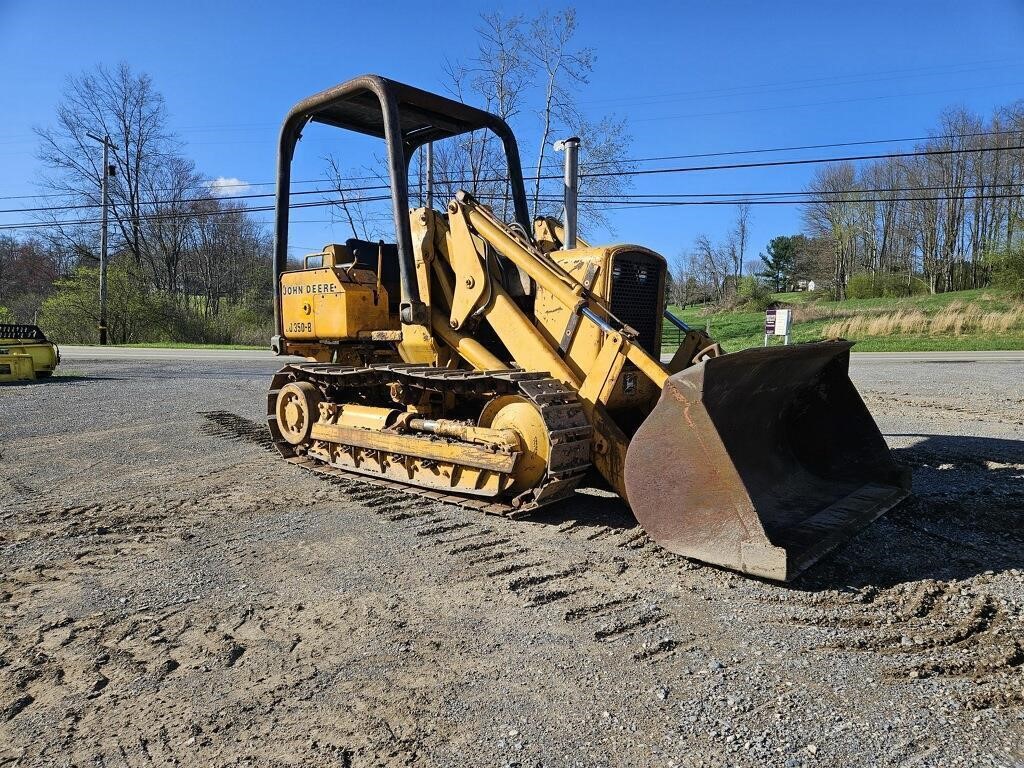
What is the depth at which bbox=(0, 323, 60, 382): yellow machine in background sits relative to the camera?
14570mm

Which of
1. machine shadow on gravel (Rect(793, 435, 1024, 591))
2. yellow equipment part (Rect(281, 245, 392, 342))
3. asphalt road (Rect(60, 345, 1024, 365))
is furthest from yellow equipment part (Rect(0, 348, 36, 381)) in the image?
machine shadow on gravel (Rect(793, 435, 1024, 591))

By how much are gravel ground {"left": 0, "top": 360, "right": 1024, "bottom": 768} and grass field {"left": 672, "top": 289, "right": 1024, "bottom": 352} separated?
21.4 meters

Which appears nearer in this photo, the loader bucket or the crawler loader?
the loader bucket

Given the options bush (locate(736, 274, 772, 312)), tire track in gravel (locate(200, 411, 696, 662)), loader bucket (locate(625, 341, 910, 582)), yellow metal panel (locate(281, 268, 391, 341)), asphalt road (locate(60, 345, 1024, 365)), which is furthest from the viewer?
bush (locate(736, 274, 772, 312))

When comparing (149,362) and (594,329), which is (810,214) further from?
(594,329)

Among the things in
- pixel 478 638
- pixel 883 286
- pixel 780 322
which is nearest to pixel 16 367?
pixel 478 638

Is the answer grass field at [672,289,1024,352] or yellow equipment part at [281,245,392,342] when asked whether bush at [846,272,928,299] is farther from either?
yellow equipment part at [281,245,392,342]

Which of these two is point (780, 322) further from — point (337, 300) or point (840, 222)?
point (840, 222)

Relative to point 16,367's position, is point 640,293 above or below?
above

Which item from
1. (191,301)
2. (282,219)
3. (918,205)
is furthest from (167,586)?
(918,205)

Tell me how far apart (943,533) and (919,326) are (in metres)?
26.4

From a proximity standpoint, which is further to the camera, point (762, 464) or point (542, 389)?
point (762, 464)

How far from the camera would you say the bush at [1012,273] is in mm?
31502

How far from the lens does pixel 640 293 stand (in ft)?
18.3
